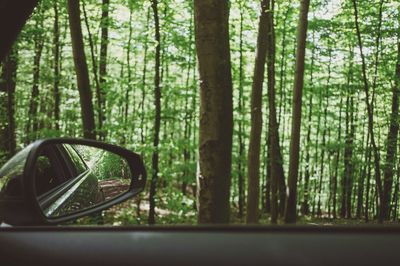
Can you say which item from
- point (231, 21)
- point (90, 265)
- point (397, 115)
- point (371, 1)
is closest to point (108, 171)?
point (90, 265)

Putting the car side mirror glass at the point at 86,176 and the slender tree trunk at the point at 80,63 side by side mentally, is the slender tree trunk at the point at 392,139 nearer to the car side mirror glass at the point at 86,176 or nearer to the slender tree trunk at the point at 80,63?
the slender tree trunk at the point at 80,63

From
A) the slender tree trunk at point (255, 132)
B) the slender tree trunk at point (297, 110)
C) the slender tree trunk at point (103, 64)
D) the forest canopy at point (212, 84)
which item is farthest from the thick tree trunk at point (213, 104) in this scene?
the slender tree trunk at point (297, 110)

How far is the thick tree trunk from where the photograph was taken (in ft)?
17.5

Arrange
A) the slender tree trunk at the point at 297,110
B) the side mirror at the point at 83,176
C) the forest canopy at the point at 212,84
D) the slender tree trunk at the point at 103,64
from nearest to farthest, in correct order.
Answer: the side mirror at the point at 83,176 < the forest canopy at the point at 212,84 < the slender tree trunk at the point at 297,110 < the slender tree trunk at the point at 103,64

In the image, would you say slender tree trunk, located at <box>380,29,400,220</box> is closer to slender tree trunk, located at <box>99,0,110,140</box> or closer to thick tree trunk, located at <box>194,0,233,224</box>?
slender tree trunk, located at <box>99,0,110,140</box>

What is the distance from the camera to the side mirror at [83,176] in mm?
1923

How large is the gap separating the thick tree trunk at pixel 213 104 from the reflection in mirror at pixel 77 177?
270cm

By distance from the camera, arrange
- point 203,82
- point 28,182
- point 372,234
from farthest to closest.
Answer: point 203,82 → point 28,182 → point 372,234

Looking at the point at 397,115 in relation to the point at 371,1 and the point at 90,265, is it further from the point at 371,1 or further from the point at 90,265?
the point at 90,265

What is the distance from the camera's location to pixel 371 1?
16156 millimetres

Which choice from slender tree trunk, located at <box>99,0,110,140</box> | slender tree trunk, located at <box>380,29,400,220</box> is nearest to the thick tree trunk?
slender tree trunk, located at <box>99,0,110,140</box>

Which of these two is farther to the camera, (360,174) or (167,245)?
(360,174)

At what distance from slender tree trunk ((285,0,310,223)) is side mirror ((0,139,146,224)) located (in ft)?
31.0

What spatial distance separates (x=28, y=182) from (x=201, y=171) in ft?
13.6
